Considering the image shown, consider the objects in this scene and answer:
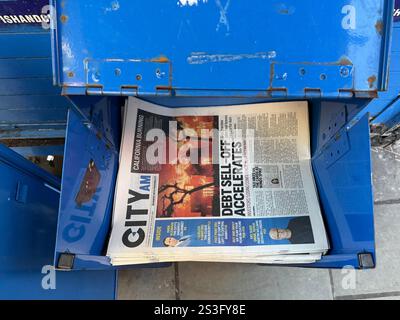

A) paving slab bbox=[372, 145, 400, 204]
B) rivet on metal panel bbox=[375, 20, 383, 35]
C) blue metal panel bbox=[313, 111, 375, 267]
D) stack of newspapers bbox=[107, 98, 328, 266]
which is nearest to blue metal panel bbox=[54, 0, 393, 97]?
rivet on metal panel bbox=[375, 20, 383, 35]

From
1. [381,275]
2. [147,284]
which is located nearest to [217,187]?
[147,284]

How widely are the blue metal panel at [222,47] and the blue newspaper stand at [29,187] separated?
15cm

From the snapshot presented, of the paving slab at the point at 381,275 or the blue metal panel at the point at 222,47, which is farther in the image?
the paving slab at the point at 381,275

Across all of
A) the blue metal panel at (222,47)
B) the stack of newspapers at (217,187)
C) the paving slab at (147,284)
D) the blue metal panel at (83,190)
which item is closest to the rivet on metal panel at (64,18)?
the blue metal panel at (222,47)

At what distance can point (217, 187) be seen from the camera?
84 centimetres

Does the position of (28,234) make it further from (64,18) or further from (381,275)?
(381,275)

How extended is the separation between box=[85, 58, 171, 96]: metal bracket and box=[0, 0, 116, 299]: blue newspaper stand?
0.18m

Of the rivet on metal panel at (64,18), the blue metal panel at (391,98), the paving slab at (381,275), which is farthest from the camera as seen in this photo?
the paving slab at (381,275)

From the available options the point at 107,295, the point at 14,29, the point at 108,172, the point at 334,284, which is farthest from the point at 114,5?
the point at 334,284

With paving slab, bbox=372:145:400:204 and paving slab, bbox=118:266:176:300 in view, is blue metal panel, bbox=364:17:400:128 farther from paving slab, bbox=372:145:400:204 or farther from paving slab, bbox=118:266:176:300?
paving slab, bbox=118:266:176:300

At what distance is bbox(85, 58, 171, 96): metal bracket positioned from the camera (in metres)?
0.56

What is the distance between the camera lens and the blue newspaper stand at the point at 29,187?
59 cm

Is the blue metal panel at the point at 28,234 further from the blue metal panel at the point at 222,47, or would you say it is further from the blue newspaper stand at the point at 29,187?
the blue metal panel at the point at 222,47

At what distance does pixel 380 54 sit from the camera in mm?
554
